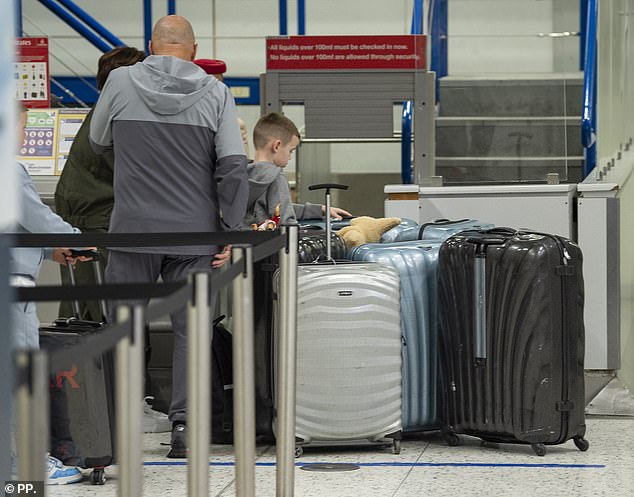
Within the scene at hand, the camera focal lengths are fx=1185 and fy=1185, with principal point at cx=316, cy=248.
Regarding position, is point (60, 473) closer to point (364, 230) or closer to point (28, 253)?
point (28, 253)

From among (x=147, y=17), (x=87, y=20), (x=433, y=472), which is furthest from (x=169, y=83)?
(x=147, y=17)

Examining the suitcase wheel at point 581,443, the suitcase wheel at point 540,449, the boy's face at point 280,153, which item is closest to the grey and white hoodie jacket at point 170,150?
the boy's face at point 280,153

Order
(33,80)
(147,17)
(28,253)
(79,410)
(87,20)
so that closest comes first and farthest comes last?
(28,253)
(79,410)
(33,80)
(87,20)
(147,17)

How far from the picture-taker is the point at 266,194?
15.7 ft

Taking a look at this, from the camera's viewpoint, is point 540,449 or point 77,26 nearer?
point 540,449

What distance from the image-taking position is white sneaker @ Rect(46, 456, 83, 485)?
152 inches

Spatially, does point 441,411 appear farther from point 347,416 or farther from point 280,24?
point 280,24

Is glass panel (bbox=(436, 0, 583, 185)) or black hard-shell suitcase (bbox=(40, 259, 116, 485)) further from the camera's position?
glass panel (bbox=(436, 0, 583, 185))

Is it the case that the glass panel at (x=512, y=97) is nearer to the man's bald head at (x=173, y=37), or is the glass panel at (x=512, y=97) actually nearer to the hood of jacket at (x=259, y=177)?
the hood of jacket at (x=259, y=177)

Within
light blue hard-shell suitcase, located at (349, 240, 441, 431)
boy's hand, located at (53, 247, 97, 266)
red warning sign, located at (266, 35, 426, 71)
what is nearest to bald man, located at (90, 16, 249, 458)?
boy's hand, located at (53, 247, 97, 266)

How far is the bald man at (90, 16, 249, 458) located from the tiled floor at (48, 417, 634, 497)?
0.30 m

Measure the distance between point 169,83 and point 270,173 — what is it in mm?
711

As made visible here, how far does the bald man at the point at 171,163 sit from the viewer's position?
13.7 ft

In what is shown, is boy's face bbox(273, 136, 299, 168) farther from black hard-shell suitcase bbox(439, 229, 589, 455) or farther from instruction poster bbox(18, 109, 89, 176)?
instruction poster bbox(18, 109, 89, 176)
